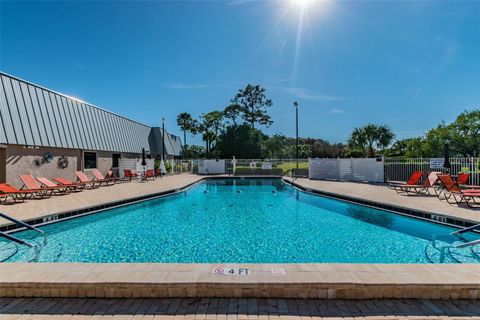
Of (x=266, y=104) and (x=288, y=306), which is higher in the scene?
(x=266, y=104)

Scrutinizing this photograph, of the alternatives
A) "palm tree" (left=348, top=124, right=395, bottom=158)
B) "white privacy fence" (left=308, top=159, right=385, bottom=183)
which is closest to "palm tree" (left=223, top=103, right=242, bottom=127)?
"white privacy fence" (left=308, top=159, right=385, bottom=183)

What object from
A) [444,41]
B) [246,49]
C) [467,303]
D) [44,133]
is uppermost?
[246,49]

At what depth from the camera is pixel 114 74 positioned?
15.0 meters

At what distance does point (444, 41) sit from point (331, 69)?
5230mm

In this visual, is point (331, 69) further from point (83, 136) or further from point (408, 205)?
point (83, 136)

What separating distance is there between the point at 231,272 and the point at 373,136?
124ft

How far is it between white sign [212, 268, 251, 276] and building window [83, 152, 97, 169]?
1428 cm

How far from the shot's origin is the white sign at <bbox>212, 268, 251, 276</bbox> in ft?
8.66

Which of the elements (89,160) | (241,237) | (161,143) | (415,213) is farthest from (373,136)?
(241,237)

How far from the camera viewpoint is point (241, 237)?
18.5 ft

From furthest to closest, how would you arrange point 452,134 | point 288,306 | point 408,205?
point 452,134 < point 408,205 < point 288,306

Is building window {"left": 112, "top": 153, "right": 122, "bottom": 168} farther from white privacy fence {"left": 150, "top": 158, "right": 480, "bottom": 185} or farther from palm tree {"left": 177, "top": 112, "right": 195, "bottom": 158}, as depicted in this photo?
palm tree {"left": 177, "top": 112, "right": 195, "bottom": 158}

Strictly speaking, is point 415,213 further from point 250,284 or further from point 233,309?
point 233,309

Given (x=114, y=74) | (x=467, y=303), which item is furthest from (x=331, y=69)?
(x=467, y=303)
